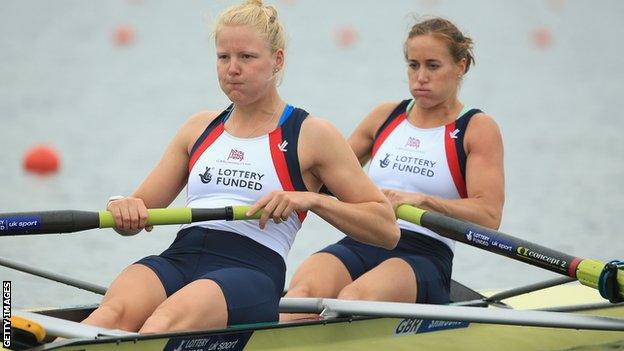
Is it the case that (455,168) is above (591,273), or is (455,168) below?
above

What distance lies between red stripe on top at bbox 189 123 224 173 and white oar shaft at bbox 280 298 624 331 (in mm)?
636

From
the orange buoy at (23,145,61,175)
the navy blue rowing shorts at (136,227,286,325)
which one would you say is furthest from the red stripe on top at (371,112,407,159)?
the orange buoy at (23,145,61,175)

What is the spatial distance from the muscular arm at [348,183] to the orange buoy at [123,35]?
1861 cm

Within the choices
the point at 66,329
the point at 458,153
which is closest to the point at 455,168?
the point at 458,153

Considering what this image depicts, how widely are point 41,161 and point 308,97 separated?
6.75m

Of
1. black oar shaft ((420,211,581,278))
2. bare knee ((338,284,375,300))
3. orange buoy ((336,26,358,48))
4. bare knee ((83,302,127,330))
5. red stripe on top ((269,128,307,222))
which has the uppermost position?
orange buoy ((336,26,358,48))

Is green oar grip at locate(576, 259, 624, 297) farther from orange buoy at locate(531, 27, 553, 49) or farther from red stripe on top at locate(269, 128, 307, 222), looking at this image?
orange buoy at locate(531, 27, 553, 49)

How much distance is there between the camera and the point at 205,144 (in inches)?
207

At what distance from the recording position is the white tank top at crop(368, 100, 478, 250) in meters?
6.10

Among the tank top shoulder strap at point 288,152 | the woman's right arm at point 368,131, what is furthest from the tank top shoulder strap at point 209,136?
the woman's right arm at point 368,131

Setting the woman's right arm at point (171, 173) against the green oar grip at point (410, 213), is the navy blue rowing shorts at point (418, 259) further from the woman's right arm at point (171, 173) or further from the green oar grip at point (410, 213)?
the woman's right arm at point (171, 173)

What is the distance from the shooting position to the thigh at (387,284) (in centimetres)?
558

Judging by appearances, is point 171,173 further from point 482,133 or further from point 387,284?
point 482,133

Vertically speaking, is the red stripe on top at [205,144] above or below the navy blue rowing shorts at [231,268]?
above
